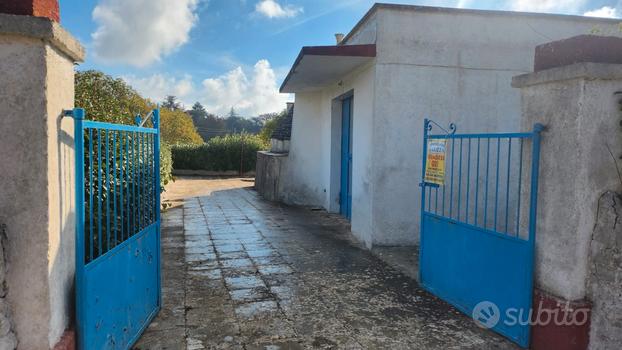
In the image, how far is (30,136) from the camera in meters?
2.37

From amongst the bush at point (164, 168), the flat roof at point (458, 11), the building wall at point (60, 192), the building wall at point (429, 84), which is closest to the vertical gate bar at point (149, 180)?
the building wall at point (60, 192)

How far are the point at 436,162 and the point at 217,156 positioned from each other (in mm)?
20593

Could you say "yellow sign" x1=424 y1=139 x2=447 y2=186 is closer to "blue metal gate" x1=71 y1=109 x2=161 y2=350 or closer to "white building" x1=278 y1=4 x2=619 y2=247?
"white building" x1=278 y1=4 x2=619 y2=247

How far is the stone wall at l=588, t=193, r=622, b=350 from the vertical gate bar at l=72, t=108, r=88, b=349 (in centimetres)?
348

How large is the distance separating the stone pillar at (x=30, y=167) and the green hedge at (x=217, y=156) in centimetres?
2172

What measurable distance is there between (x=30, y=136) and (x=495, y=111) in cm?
640

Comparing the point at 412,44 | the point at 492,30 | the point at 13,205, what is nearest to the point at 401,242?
the point at 412,44

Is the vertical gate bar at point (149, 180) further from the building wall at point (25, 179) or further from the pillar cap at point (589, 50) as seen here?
the pillar cap at point (589, 50)

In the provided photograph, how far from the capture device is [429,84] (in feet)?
22.1

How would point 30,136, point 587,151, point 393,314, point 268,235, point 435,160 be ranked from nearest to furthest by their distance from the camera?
1. point 30,136
2. point 587,151
3. point 393,314
4. point 435,160
5. point 268,235

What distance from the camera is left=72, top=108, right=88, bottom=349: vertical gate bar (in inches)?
102

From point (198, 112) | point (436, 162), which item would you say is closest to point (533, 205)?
point (436, 162)

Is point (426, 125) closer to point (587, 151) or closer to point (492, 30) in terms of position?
point (587, 151)

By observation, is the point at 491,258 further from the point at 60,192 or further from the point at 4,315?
the point at 4,315
